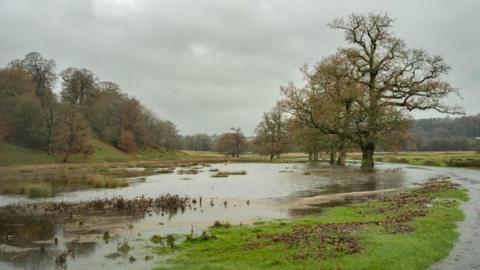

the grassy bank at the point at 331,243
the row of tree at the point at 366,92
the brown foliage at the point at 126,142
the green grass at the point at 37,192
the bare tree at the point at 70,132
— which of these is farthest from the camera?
the brown foliage at the point at 126,142

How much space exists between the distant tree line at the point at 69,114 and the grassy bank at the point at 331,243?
7267cm

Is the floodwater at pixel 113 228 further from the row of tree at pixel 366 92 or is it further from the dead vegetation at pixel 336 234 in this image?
the row of tree at pixel 366 92

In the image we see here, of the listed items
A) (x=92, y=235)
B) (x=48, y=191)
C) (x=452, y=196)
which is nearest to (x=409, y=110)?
(x=452, y=196)

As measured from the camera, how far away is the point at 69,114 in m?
83.1

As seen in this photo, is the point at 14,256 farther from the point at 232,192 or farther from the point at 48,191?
the point at 232,192

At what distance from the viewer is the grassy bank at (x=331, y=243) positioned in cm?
1191

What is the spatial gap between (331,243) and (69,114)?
78996mm

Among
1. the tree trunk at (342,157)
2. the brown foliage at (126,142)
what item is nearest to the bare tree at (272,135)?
the brown foliage at (126,142)

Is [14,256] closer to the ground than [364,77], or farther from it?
closer to the ground

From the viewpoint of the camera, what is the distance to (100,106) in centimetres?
12038

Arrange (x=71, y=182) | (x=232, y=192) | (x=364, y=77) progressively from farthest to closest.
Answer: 1. (x=364, y=77)
2. (x=71, y=182)
3. (x=232, y=192)

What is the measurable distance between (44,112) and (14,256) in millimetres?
81207

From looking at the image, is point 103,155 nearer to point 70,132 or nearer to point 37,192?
point 70,132

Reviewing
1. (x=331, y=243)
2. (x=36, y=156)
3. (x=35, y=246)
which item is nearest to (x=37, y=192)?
(x=35, y=246)
